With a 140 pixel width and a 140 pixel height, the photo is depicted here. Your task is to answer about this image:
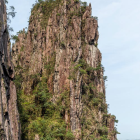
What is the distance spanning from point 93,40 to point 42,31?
10.2 metres

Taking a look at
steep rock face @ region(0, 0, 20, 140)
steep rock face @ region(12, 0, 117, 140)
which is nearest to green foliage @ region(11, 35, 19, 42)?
steep rock face @ region(12, 0, 117, 140)

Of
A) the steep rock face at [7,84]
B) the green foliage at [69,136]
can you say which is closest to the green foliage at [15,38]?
the steep rock face at [7,84]

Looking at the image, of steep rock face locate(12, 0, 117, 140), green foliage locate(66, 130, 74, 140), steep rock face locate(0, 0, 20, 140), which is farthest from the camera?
steep rock face locate(12, 0, 117, 140)

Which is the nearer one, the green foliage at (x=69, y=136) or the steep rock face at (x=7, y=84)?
the steep rock face at (x=7, y=84)

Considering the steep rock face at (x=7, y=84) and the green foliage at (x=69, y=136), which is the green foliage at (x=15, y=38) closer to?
the steep rock face at (x=7, y=84)

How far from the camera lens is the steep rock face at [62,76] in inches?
1318

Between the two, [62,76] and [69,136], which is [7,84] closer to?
[69,136]

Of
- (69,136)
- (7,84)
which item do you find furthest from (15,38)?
(69,136)

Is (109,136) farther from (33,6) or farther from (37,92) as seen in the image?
(33,6)

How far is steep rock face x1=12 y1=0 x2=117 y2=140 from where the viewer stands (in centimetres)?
3347

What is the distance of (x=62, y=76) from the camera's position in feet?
120

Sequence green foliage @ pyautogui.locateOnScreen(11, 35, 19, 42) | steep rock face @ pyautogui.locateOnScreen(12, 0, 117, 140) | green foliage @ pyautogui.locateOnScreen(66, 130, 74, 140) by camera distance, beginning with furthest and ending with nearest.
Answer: green foliage @ pyautogui.locateOnScreen(11, 35, 19, 42)
steep rock face @ pyautogui.locateOnScreen(12, 0, 117, 140)
green foliage @ pyautogui.locateOnScreen(66, 130, 74, 140)

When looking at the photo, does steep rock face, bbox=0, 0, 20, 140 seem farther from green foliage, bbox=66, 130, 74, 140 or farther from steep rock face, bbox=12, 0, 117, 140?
green foliage, bbox=66, 130, 74, 140

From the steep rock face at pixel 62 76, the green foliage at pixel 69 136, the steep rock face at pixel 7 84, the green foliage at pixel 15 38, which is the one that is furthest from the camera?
the green foliage at pixel 15 38
